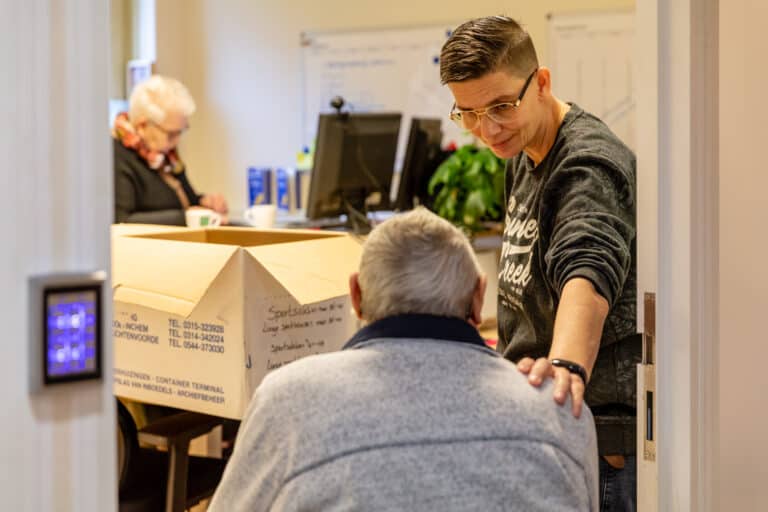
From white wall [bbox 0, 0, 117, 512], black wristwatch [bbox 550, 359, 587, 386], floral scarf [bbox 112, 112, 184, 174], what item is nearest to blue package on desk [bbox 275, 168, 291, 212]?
floral scarf [bbox 112, 112, 184, 174]

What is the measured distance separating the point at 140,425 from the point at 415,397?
53.7 inches

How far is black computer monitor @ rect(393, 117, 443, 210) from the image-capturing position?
4.44 m

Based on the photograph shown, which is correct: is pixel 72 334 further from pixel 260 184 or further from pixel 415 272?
pixel 260 184

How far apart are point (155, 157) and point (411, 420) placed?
314 cm

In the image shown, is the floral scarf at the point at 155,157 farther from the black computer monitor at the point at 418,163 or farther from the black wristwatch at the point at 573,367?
the black wristwatch at the point at 573,367

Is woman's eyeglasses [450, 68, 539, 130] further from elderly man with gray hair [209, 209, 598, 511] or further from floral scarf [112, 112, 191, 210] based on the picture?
floral scarf [112, 112, 191, 210]

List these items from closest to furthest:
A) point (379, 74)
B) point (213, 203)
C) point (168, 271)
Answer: point (168, 271) → point (213, 203) → point (379, 74)

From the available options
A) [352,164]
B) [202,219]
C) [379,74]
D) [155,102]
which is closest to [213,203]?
[155,102]

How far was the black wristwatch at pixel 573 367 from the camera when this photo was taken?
1316 millimetres

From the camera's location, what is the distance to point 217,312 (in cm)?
183

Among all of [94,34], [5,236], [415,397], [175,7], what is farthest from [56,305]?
[175,7]

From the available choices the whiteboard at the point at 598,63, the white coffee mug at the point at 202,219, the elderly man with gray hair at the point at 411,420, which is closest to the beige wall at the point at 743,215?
the elderly man with gray hair at the point at 411,420

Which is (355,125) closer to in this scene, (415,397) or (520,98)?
(520,98)

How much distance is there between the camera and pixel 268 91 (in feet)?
20.6
